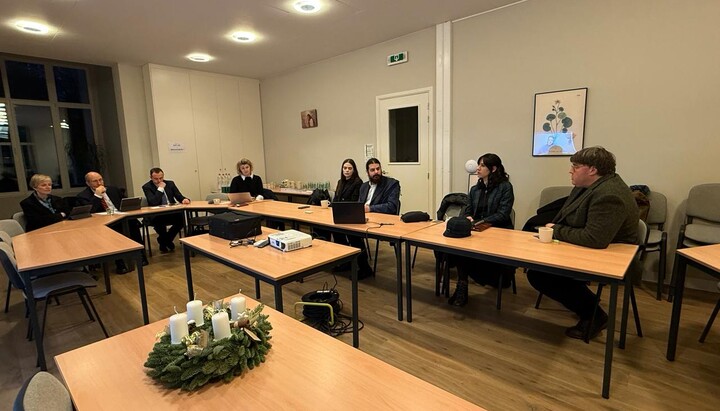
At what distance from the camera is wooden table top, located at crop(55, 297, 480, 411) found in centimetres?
99

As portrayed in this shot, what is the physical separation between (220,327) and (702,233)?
12.3ft

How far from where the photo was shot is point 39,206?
145 inches

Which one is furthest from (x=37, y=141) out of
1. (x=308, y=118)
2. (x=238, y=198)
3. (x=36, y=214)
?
(x=308, y=118)

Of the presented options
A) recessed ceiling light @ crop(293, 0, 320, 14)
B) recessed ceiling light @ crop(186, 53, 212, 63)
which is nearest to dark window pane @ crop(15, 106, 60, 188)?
recessed ceiling light @ crop(186, 53, 212, 63)

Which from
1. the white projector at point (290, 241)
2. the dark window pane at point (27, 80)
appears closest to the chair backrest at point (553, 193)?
the white projector at point (290, 241)

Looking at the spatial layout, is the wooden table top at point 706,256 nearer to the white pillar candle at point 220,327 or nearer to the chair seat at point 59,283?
the white pillar candle at point 220,327

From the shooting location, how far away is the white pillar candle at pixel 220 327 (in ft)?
3.76

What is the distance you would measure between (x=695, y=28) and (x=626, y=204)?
2113 millimetres

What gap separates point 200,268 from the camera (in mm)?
4324

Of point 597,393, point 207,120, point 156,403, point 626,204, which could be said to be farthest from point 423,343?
point 207,120

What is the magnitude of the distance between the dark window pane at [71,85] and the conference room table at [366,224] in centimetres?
476

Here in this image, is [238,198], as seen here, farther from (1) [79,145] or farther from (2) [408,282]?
(1) [79,145]

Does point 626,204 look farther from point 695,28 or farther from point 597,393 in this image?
point 695,28

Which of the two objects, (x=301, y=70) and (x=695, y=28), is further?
(x=301, y=70)
